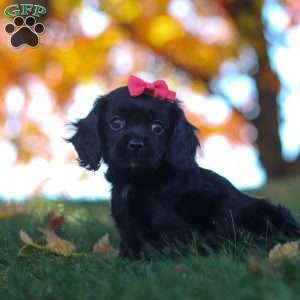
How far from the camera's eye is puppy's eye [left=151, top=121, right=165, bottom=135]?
4122mm

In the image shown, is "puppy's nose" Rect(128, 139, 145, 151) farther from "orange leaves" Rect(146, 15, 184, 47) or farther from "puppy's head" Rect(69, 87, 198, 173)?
"orange leaves" Rect(146, 15, 184, 47)

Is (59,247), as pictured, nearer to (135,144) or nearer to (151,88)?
(135,144)

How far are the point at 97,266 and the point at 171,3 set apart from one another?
31.2 feet

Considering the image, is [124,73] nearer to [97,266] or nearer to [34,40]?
[34,40]

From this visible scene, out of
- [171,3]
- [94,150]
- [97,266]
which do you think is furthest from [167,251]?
[171,3]

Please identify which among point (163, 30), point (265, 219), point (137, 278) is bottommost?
point (137, 278)

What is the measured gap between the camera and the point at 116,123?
4.16 metres

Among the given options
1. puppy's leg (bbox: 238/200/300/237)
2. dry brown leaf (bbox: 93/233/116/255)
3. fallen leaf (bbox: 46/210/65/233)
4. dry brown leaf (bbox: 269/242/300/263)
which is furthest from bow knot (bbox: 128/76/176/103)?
dry brown leaf (bbox: 269/242/300/263)

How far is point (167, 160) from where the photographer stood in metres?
4.07

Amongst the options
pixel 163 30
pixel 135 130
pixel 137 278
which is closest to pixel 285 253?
pixel 137 278

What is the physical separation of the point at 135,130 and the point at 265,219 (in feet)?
2.99

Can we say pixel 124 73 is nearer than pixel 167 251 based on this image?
No

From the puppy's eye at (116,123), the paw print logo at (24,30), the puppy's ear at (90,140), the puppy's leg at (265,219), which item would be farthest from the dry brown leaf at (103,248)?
the paw print logo at (24,30)

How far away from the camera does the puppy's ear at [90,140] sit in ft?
13.9
